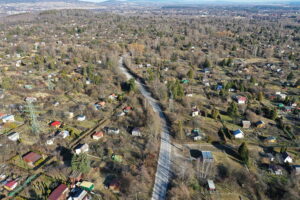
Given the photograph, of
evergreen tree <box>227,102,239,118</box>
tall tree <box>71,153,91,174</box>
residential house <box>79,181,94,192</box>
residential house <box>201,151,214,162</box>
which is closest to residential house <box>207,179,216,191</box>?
residential house <box>201,151,214,162</box>

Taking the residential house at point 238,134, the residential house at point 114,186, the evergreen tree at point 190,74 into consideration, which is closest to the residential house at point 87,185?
the residential house at point 114,186

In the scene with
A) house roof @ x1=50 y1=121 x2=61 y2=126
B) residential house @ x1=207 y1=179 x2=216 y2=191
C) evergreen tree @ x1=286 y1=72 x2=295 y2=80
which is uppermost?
evergreen tree @ x1=286 y1=72 x2=295 y2=80

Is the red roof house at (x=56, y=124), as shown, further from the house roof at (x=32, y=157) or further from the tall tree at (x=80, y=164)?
the tall tree at (x=80, y=164)

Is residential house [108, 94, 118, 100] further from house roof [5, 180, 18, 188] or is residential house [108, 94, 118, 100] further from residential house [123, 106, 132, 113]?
house roof [5, 180, 18, 188]

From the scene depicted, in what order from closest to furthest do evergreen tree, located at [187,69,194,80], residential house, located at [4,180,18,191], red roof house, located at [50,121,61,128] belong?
residential house, located at [4,180,18,191] → red roof house, located at [50,121,61,128] → evergreen tree, located at [187,69,194,80]

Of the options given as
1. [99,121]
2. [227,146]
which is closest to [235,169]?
[227,146]

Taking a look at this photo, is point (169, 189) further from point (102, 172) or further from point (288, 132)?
point (288, 132)

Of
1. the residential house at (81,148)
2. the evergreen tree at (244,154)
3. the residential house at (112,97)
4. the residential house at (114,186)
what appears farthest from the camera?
the residential house at (112,97)
